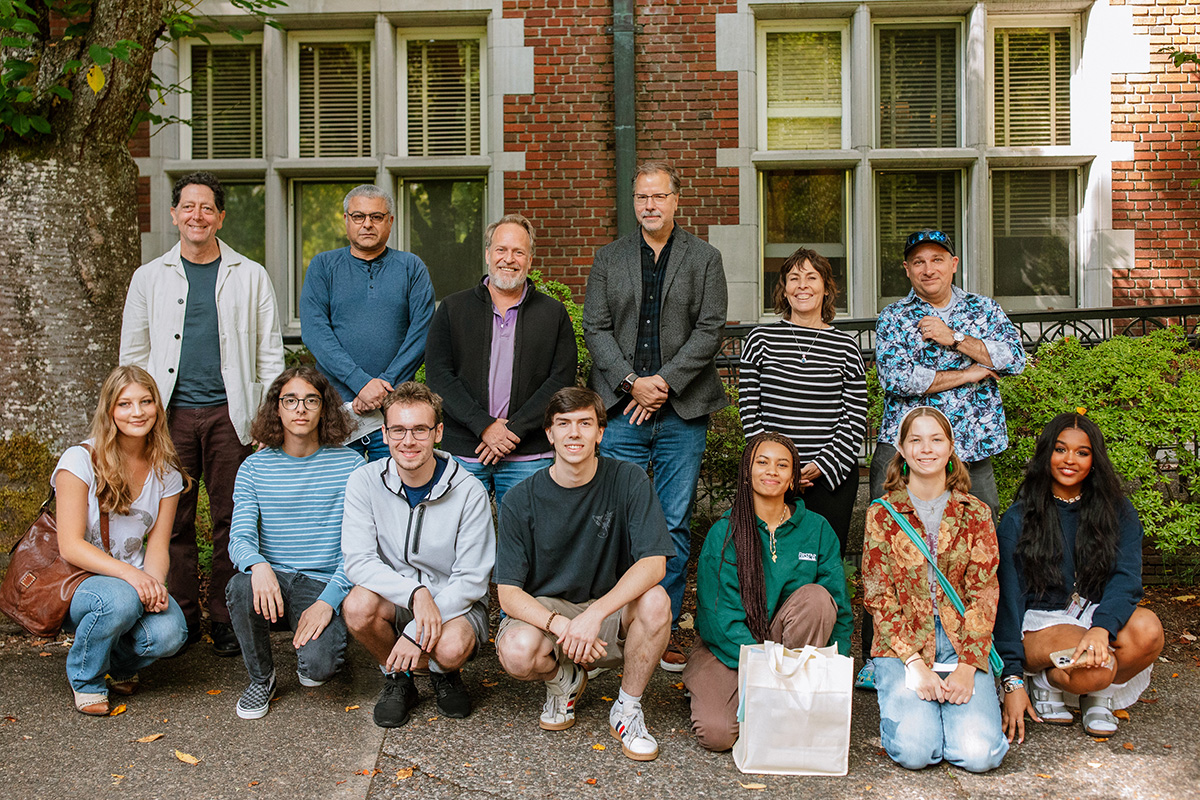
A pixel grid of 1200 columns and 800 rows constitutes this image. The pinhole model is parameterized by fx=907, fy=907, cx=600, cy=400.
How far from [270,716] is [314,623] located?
1.31ft

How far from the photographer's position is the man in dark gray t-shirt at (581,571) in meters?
3.23

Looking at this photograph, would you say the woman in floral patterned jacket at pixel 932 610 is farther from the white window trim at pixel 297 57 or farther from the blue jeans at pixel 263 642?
the white window trim at pixel 297 57

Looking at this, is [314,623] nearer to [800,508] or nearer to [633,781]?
[633,781]

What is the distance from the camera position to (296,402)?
3699 mm

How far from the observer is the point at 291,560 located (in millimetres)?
3744

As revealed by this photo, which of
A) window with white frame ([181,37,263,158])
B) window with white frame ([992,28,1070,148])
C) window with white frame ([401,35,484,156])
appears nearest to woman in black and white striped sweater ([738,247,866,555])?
window with white frame ([401,35,484,156])

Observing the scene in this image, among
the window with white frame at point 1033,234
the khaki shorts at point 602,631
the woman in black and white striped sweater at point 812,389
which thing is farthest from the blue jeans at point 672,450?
the window with white frame at point 1033,234

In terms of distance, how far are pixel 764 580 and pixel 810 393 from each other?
0.89m

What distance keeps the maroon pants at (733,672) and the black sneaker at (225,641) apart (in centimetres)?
216

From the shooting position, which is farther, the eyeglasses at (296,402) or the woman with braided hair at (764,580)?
the eyeglasses at (296,402)

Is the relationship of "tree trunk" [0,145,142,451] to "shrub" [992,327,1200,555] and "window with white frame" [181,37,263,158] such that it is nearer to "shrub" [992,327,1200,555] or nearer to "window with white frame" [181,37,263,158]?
"window with white frame" [181,37,263,158]

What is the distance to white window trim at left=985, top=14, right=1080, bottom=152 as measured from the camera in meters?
7.46

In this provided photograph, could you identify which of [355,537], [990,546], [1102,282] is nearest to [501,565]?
[355,537]

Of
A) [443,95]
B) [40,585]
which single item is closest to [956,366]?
[40,585]
